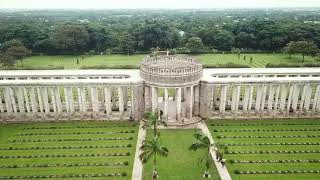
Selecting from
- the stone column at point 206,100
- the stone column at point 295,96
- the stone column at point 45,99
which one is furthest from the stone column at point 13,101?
the stone column at point 295,96

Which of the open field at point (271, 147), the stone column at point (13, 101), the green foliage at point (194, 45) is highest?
the green foliage at point (194, 45)

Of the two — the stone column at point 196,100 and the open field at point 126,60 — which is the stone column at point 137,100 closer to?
the stone column at point 196,100

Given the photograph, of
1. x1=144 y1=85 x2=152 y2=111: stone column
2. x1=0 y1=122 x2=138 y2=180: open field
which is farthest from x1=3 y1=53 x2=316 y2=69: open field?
x1=0 y1=122 x2=138 y2=180: open field

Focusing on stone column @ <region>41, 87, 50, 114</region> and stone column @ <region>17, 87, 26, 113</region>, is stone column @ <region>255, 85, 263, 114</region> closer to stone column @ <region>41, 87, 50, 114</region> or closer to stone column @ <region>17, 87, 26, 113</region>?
stone column @ <region>41, 87, 50, 114</region>

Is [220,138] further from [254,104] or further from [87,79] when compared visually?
[87,79]

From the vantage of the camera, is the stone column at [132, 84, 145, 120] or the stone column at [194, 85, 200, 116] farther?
the stone column at [194, 85, 200, 116]

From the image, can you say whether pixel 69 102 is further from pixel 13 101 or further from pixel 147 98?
pixel 147 98
